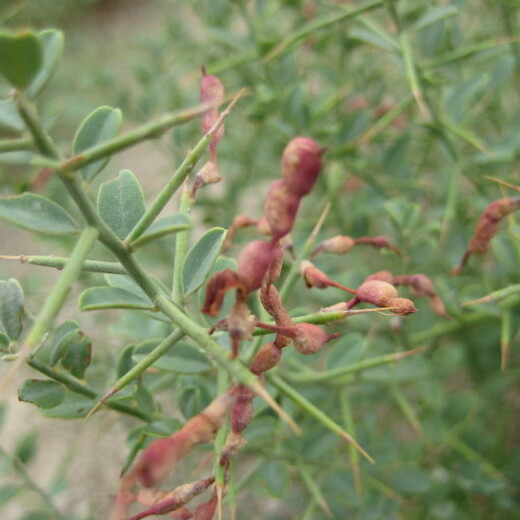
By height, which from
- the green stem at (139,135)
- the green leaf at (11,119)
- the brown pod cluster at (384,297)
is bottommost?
the brown pod cluster at (384,297)

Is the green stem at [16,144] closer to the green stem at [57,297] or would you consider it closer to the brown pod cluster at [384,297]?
the green stem at [57,297]

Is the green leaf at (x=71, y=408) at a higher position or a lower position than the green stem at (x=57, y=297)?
lower

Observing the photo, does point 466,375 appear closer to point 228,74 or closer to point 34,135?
point 228,74

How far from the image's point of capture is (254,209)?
142 centimetres

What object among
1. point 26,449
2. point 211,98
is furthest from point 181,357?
point 26,449

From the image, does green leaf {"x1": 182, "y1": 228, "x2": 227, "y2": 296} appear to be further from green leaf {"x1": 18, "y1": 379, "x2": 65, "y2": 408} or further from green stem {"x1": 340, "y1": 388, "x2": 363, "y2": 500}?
green stem {"x1": 340, "y1": 388, "x2": 363, "y2": 500}

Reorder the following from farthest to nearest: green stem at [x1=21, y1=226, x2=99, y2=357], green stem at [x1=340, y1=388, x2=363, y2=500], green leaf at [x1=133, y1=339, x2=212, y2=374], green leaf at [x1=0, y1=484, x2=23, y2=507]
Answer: green leaf at [x1=0, y1=484, x2=23, y2=507]
green stem at [x1=340, y1=388, x2=363, y2=500]
green leaf at [x1=133, y1=339, x2=212, y2=374]
green stem at [x1=21, y1=226, x2=99, y2=357]

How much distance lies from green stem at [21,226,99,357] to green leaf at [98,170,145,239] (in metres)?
0.10

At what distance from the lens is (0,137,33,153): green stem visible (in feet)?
0.97

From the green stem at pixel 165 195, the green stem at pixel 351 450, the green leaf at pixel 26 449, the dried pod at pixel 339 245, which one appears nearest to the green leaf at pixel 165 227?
the green stem at pixel 165 195

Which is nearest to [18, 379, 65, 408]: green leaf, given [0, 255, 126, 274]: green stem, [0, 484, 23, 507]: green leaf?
[0, 255, 126, 274]: green stem

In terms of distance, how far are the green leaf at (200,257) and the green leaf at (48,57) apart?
0.14 metres

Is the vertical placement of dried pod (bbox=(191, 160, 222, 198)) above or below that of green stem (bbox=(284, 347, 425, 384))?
above

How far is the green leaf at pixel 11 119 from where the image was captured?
1.03 ft
